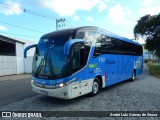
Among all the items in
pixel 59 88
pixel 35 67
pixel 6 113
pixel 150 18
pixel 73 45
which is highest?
pixel 150 18

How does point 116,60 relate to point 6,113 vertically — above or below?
above

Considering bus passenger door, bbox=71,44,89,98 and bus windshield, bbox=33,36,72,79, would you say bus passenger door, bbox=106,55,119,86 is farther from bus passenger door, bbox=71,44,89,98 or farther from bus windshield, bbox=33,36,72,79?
bus windshield, bbox=33,36,72,79

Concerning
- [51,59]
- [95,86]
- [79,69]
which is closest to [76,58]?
[79,69]

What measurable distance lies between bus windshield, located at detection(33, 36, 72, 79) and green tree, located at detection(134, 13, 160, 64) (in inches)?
870

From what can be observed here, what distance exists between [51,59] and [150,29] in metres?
23.3

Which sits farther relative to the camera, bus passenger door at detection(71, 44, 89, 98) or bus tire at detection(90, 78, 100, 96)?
bus tire at detection(90, 78, 100, 96)

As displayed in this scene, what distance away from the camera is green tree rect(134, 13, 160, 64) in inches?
1050

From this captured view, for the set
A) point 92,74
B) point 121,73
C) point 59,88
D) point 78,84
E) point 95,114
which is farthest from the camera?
point 121,73

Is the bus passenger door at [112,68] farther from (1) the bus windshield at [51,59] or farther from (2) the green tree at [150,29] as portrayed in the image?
(2) the green tree at [150,29]

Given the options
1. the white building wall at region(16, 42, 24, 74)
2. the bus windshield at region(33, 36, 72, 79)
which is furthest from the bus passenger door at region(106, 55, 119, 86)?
the white building wall at region(16, 42, 24, 74)

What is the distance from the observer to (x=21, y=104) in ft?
26.6

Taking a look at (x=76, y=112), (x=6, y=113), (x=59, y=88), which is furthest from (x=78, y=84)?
(x=6, y=113)

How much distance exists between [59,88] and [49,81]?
559 mm

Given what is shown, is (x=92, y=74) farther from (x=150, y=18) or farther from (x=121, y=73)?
(x=150, y=18)
